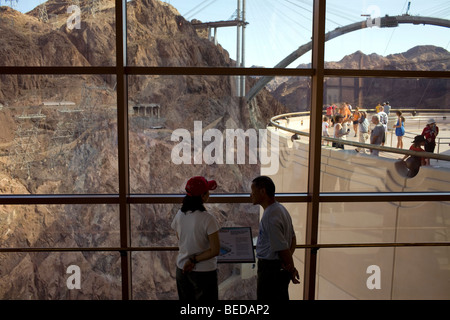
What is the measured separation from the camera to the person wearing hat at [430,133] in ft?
13.7

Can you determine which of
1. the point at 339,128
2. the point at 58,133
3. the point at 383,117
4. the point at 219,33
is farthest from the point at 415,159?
the point at 58,133

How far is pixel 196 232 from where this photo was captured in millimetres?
2422

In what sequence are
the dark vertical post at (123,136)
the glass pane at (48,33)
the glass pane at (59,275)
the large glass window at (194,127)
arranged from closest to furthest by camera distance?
1. the dark vertical post at (123,136)
2. the large glass window at (194,127)
3. the glass pane at (48,33)
4. the glass pane at (59,275)

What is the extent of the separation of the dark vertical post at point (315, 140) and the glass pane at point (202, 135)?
0.86 ft

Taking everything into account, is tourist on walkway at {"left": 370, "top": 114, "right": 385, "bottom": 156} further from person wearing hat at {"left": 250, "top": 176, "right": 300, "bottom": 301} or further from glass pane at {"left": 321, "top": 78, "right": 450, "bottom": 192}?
person wearing hat at {"left": 250, "top": 176, "right": 300, "bottom": 301}

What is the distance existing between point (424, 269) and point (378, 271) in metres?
0.54

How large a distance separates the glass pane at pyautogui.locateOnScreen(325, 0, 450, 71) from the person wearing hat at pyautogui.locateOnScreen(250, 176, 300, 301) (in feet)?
6.18

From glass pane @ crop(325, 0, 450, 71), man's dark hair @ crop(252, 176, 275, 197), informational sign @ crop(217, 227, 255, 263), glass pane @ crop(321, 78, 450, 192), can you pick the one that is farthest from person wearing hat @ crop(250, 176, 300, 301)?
glass pane @ crop(325, 0, 450, 71)

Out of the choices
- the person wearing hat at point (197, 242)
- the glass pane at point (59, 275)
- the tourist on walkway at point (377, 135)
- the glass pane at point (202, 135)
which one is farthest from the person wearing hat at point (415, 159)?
the glass pane at point (59, 275)

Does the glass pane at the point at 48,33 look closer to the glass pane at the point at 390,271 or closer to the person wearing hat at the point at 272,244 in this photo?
the person wearing hat at the point at 272,244

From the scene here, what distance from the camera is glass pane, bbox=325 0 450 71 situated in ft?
12.7

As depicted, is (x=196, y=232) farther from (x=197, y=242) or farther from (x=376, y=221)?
(x=376, y=221)

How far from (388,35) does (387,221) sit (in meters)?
1.93
